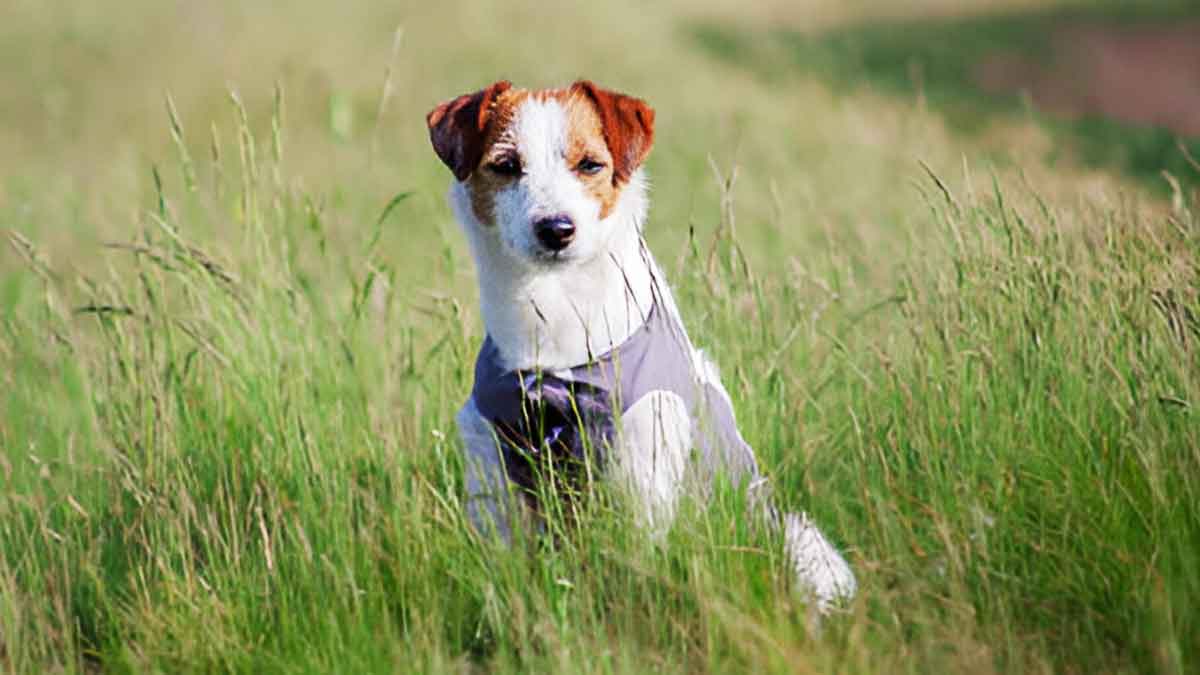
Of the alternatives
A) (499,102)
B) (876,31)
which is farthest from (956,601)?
(876,31)

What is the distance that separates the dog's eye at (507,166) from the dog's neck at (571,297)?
159 mm

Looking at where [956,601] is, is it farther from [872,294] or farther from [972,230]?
[872,294]

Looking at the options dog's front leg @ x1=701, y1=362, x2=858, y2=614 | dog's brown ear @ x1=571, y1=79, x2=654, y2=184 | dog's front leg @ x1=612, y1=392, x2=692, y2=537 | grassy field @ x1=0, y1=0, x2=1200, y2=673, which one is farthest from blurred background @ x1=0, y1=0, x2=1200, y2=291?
dog's front leg @ x1=612, y1=392, x2=692, y2=537

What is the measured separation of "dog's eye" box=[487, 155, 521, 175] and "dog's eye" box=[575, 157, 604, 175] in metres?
0.17

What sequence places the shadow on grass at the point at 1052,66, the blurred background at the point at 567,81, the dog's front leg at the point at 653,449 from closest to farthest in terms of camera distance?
1. the dog's front leg at the point at 653,449
2. the blurred background at the point at 567,81
3. the shadow on grass at the point at 1052,66

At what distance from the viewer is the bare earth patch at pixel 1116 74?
42.4 ft

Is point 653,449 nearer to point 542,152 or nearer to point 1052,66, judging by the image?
point 542,152

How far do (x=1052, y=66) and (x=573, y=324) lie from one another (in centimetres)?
1377

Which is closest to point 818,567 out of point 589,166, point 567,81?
point 589,166

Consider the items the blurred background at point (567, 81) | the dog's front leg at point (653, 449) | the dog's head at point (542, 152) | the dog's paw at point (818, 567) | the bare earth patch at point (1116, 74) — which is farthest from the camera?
the bare earth patch at point (1116, 74)

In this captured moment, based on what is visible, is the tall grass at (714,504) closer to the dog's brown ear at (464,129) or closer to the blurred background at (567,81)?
the dog's brown ear at (464,129)

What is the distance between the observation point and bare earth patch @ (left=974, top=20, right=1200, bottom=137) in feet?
42.4

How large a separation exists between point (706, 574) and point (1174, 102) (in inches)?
486

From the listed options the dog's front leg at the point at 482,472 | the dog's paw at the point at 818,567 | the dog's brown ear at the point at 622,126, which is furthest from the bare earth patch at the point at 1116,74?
the dog's front leg at the point at 482,472
